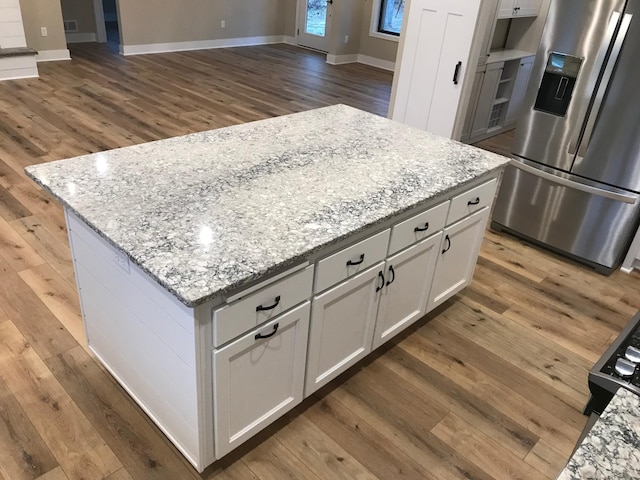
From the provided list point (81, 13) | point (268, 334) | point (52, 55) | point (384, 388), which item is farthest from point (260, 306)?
point (81, 13)

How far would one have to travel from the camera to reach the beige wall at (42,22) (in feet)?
21.8

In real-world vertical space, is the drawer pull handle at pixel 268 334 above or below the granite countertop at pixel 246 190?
below

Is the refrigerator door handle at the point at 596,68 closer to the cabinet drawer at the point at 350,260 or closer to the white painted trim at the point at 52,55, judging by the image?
the cabinet drawer at the point at 350,260

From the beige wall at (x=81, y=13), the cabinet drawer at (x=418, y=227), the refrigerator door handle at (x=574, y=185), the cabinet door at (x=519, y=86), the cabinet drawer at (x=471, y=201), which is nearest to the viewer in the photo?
the cabinet drawer at (x=418, y=227)

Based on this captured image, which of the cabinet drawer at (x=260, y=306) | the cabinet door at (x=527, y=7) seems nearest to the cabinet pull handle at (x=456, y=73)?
the cabinet door at (x=527, y=7)

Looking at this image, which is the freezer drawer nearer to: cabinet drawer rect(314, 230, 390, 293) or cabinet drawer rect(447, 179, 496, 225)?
cabinet drawer rect(447, 179, 496, 225)

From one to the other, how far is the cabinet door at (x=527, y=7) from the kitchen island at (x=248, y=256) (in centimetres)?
355

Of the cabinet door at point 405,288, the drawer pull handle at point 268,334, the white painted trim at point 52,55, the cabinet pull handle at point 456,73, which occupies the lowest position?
the white painted trim at point 52,55

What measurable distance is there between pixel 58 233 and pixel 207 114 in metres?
2.78

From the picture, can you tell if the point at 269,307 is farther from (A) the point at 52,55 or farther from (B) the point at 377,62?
(B) the point at 377,62

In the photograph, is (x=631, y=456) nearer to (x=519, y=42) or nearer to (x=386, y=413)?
(x=386, y=413)

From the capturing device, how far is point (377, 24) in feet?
27.7

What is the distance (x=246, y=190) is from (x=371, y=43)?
742cm

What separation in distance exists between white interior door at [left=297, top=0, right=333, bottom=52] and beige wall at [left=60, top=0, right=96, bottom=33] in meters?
3.39
